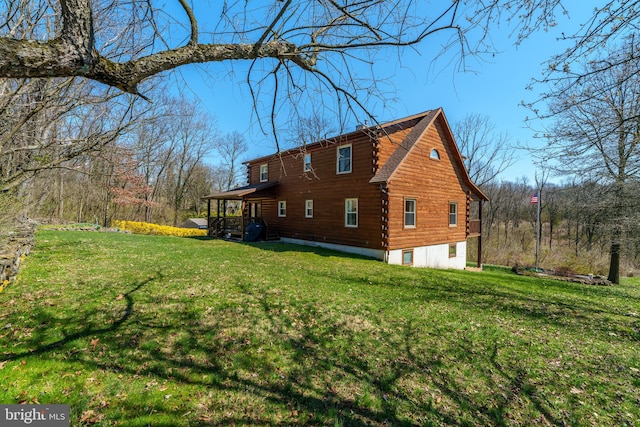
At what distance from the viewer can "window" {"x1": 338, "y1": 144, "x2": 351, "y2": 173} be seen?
44.7ft

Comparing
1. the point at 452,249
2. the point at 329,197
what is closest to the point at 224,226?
the point at 329,197

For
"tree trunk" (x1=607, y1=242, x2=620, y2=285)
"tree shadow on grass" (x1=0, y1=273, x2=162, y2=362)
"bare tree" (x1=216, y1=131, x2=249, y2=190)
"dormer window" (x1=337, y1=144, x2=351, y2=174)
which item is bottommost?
"tree trunk" (x1=607, y1=242, x2=620, y2=285)

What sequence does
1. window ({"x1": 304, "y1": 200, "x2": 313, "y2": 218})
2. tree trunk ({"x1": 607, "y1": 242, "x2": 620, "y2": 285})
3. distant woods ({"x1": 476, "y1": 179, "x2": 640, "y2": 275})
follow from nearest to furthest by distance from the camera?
distant woods ({"x1": 476, "y1": 179, "x2": 640, "y2": 275})
tree trunk ({"x1": 607, "y1": 242, "x2": 620, "y2": 285})
window ({"x1": 304, "y1": 200, "x2": 313, "y2": 218})

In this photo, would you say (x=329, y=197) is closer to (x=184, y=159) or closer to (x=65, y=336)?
(x=65, y=336)

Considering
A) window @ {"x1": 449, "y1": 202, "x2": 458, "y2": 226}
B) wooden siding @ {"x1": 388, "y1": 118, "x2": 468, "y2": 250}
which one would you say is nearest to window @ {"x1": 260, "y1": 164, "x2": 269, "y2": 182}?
wooden siding @ {"x1": 388, "y1": 118, "x2": 468, "y2": 250}

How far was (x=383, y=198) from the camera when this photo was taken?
12.1 m

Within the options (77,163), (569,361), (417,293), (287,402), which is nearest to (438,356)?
(569,361)

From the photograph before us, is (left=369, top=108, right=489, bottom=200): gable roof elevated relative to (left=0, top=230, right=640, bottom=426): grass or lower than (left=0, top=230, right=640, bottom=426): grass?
elevated

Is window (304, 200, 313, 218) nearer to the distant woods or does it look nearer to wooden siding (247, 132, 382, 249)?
wooden siding (247, 132, 382, 249)

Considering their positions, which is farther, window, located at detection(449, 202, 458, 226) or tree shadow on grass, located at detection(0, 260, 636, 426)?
window, located at detection(449, 202, 458, 226)

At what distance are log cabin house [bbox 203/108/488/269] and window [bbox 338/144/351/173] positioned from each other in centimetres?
5

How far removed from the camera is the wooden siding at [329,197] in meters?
12.6

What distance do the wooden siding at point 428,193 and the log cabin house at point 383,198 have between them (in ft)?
0.15

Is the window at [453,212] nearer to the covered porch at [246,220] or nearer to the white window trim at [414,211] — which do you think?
the white window trim at [414,211]
